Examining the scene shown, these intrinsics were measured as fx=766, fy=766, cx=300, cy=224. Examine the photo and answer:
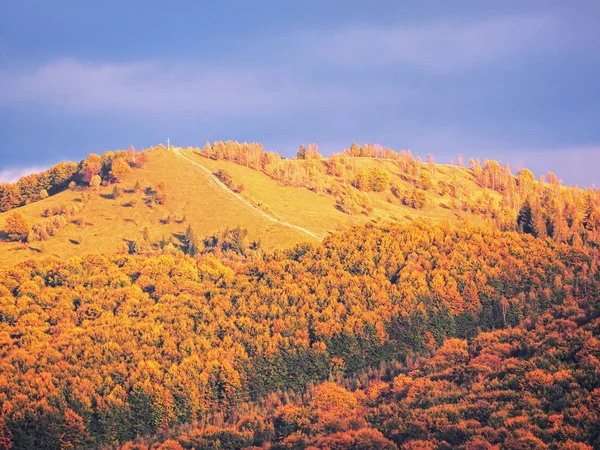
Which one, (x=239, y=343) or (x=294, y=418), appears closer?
(x=294, y=418)

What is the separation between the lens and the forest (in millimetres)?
95188

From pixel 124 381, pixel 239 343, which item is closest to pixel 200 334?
pixel 239 343

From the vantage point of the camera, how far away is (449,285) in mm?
162125

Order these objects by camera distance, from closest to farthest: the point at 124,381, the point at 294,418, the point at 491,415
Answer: the point at 491,415, the point at 294,418, the point at 124,381

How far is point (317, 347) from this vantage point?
471 ft

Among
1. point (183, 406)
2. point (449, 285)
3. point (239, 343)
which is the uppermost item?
point (449, 285)

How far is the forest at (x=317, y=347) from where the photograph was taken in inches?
3748

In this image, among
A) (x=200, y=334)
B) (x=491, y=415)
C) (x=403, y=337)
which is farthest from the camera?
(x=200, y=334)

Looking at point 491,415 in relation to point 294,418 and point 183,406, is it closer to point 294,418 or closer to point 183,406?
point 294,418

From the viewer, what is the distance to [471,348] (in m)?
125

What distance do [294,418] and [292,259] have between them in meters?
85.4

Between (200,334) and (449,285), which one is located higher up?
(449,285)

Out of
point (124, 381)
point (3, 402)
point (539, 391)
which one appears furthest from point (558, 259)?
point (3, 402)

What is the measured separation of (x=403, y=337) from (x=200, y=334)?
136 ft
